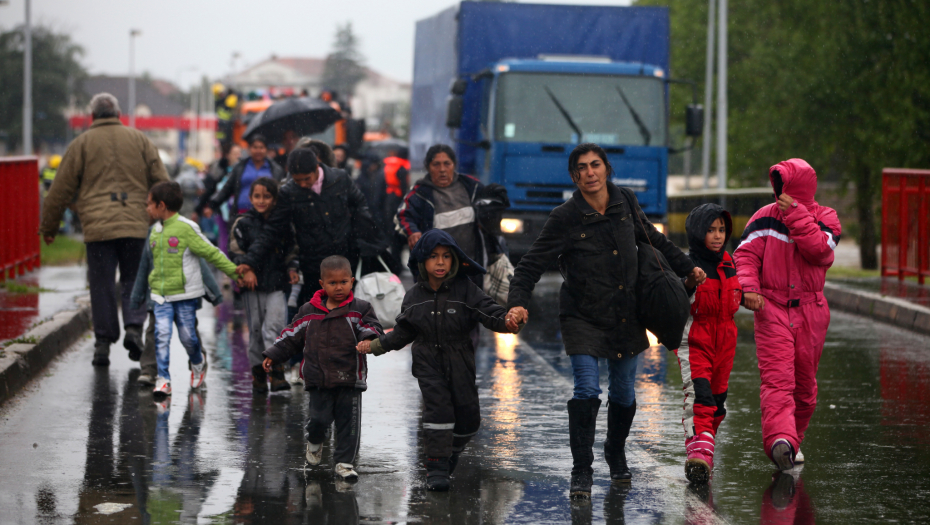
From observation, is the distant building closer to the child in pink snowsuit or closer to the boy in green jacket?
the boy in green jacket

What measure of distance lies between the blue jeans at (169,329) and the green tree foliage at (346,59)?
461ft

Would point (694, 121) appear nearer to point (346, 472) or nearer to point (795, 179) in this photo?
point (795, 179)

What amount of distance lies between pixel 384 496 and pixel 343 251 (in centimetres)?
282

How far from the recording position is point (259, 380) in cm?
836

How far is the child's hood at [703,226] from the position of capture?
614 centimetres

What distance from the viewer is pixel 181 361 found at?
9883mm

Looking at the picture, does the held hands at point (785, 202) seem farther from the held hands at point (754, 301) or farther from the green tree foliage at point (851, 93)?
the green tree foliage at point (851, 93)

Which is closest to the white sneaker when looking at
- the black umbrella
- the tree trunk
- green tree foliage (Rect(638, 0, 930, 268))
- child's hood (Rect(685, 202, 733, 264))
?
child's hood (Rect(685, 202, 733, 264))

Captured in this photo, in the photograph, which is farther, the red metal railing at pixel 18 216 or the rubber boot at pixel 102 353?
the red metal railing at pixel 18 216

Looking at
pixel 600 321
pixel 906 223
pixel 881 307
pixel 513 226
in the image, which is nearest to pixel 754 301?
A: pixel 600 321

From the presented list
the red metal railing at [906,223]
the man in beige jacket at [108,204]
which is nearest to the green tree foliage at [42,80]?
the red metal railing at [906,223]

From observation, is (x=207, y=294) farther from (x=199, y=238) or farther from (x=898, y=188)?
(x=898, y=188)

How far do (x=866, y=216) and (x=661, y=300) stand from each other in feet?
58.9

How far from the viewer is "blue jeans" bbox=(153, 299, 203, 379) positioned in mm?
8211
